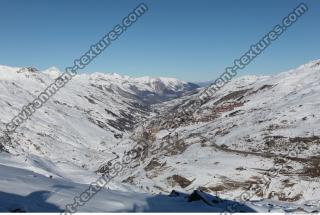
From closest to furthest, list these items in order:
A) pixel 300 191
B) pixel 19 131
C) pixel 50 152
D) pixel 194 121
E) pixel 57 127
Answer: pixel 300 191, pixel 194 121, pixel 50 152, pixel 19 131, pixel 57 127

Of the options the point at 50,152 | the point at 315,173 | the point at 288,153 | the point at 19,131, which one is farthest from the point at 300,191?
the point at 19,131

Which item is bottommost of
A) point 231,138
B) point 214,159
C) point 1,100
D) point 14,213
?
point 14,213

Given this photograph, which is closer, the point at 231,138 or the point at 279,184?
the point at 279,184

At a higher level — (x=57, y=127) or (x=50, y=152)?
(x=57, y=127)

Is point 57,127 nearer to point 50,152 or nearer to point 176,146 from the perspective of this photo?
point 50,152

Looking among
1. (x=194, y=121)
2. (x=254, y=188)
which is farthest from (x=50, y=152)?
(x=254, y=188)

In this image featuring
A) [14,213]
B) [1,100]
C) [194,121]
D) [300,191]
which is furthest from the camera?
[1,100]

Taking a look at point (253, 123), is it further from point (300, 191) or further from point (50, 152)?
point (50, 152)

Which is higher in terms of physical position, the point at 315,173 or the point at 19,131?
the point at 19,131

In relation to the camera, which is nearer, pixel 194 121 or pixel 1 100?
pixel 194 121
